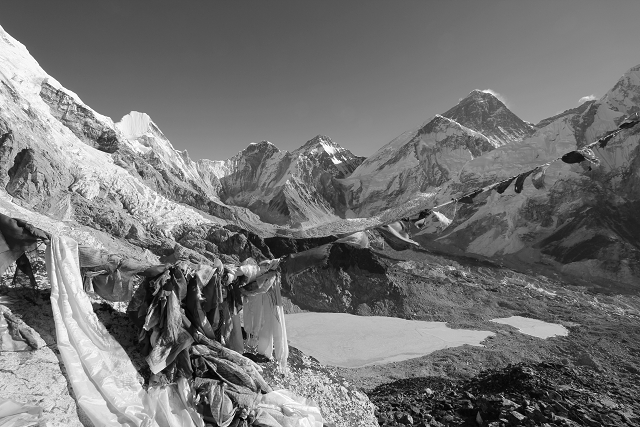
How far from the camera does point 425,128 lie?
393 ft

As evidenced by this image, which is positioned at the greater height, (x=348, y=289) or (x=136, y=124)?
(x=136, y=124)

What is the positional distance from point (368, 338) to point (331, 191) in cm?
9812

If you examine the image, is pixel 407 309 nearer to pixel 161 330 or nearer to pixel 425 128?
pixel 161 330

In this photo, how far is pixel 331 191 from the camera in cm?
11819

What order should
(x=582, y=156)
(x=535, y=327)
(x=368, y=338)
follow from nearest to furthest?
(x=582, y=156), (x=368, y=338), (x=535, y=327)

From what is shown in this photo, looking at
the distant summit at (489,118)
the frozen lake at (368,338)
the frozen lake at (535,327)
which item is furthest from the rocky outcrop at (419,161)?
the frozen lake at (368,338)

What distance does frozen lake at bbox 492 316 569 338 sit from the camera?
25191mm

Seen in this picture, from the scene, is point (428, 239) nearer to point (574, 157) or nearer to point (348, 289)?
point (348, 289)

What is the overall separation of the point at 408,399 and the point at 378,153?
128m

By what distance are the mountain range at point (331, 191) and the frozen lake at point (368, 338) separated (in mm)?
20642

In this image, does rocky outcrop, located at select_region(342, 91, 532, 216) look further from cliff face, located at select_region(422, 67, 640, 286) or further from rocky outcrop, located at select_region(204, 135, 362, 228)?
cliff face, located at select_region(422, 67, 640, 286)

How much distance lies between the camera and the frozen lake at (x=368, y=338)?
1811 cm

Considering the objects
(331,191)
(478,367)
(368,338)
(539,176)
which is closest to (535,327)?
(478,367)

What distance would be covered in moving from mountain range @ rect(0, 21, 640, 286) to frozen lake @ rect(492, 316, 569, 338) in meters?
14.5
